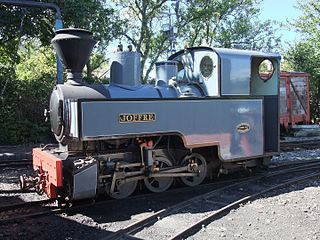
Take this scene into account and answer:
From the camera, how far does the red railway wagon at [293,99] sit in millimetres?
14984

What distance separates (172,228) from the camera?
4715 millimetres

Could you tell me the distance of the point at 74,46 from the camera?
550 cm

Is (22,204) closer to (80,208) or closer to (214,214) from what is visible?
(80,208)

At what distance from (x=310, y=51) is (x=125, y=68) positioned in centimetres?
1617

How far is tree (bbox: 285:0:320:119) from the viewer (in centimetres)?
1945

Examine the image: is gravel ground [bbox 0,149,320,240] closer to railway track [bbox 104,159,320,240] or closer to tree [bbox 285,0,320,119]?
railway track [bbox 104,159,320,240]

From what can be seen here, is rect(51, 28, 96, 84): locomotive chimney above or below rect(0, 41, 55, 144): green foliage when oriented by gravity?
above

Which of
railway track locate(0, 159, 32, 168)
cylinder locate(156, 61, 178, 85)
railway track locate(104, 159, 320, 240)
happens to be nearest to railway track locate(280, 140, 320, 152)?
railway track locate(104, 159, 320, 240)

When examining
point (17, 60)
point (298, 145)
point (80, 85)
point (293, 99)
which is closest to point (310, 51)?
point (293, 99)

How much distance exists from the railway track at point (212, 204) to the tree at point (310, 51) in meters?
12.2

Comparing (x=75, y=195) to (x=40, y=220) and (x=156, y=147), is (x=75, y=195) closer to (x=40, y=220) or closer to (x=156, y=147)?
(x=40, y=220)

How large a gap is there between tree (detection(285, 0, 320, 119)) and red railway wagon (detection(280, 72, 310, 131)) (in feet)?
10.7

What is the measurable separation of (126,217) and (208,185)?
2067 mm

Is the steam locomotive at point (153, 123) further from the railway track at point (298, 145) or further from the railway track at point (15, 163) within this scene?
the railway track at point (298, 145)
